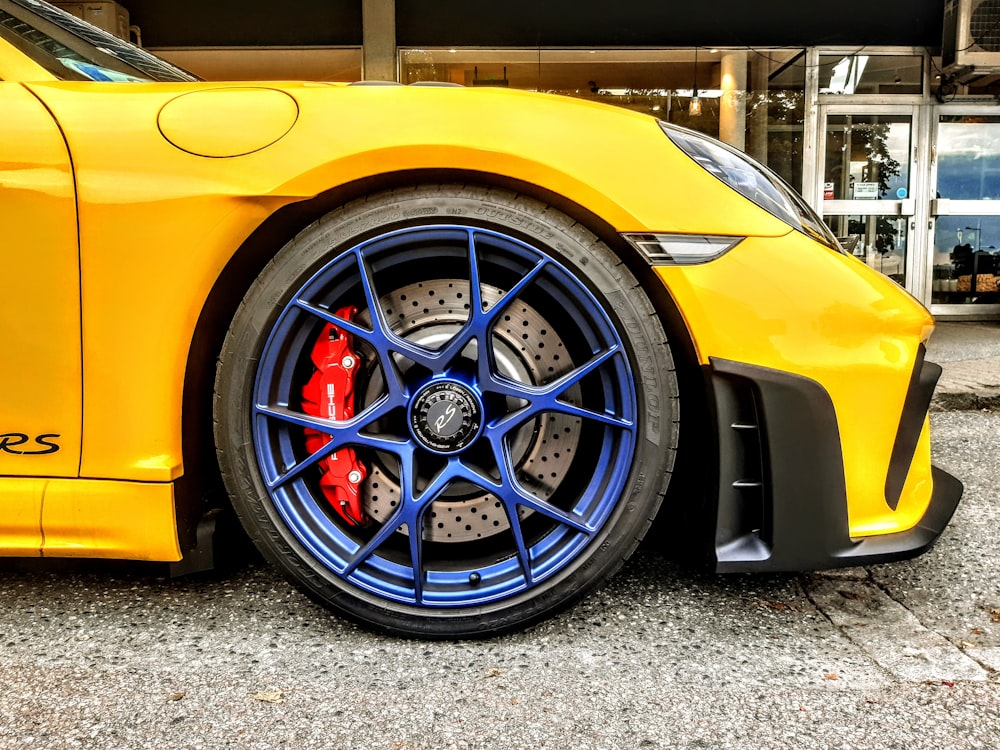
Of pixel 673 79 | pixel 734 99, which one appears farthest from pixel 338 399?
pixel 734 99

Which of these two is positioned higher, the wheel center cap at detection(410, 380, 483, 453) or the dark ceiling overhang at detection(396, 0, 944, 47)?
the dark ceiling overhang at detection(396, 0, 944, 47)

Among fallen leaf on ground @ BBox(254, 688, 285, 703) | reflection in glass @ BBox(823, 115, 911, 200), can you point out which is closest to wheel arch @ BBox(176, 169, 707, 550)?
fallen leaf on ground @ BBox(254, 688, 285, 703)

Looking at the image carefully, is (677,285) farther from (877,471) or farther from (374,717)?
(374,717)

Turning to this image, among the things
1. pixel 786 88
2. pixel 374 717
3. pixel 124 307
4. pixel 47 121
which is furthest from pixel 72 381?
pixel 786 88

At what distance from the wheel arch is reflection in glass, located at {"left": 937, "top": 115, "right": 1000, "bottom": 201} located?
9.02 meters

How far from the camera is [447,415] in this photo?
145 cm

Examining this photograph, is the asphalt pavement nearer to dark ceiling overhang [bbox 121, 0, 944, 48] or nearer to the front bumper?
the front bumper

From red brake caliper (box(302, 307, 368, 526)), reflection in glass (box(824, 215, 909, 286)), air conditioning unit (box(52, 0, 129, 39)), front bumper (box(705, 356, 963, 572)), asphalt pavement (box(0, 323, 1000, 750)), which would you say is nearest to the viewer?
asphalt pavement (box(0, 323, 1000, 750))

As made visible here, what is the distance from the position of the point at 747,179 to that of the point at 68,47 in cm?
162

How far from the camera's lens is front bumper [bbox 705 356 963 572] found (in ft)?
4.68

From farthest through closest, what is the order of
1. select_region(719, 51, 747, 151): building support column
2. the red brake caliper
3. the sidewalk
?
select_region(719, 51, 747, 151): building support column < the sidewalk < the red brake caliper

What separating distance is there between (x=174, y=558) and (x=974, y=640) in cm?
164

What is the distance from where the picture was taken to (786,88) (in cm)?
831

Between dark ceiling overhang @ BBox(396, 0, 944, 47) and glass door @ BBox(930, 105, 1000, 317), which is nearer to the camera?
dark ceiling overhang @ BBox(396, 0, 944, 47)
